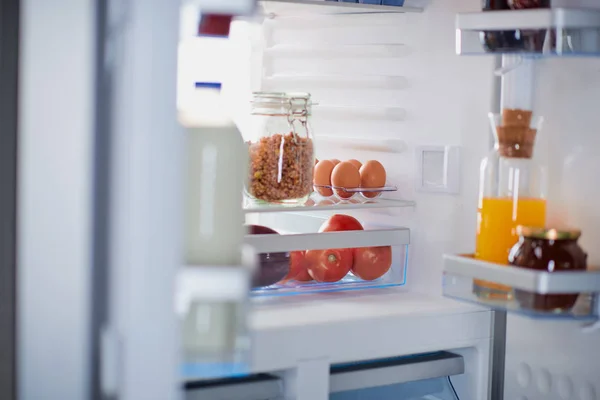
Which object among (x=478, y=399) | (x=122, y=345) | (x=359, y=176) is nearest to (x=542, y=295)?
(x=478, y=399)

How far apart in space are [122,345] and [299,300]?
705mm

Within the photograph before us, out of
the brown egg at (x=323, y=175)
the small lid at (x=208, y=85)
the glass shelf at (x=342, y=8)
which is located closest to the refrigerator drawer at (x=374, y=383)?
the brown egg at (x=323, y=175)

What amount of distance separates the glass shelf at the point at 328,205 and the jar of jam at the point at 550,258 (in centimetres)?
40

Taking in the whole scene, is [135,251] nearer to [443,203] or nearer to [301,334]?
[301,334]

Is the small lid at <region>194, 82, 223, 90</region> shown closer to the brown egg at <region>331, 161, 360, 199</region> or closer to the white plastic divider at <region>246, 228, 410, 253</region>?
the white plastic divider at <region>246, 228, 410, 253</region>


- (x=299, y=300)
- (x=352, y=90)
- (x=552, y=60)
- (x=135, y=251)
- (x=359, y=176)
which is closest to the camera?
(x=135, y=251)

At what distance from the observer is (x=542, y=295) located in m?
1.22

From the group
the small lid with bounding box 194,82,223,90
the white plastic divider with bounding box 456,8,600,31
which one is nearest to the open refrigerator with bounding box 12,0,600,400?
the white plastic divider with bounding box 456,8,600,31

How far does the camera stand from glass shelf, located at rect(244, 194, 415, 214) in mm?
1473

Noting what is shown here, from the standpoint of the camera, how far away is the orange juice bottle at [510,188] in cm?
130

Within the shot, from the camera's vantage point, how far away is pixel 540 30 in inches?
49.6

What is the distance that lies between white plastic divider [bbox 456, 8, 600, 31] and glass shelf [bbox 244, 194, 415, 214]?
42cm

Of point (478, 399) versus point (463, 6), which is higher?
point (463, 6)

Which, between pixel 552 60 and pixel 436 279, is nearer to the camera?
pixel 552 60
